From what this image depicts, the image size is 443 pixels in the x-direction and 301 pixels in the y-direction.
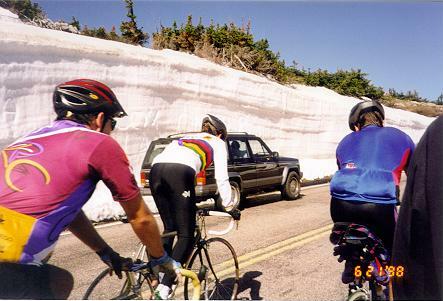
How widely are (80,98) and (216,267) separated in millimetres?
2908

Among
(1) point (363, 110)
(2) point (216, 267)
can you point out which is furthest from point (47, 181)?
(2) point (216, 267)

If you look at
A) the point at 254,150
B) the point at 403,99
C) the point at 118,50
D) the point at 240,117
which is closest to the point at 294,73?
the point at 403,99

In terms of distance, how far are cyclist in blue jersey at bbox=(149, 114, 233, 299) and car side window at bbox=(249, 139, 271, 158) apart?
22.8 feet

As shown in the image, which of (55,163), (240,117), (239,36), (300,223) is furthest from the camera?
(239,36)

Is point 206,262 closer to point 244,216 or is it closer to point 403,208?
point 403,208

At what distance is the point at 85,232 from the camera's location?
8.10 ft

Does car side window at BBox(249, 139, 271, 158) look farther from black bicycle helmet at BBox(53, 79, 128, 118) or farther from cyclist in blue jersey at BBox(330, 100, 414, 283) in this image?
black bicycle helmet at BBox(53, 79, 128, 118)

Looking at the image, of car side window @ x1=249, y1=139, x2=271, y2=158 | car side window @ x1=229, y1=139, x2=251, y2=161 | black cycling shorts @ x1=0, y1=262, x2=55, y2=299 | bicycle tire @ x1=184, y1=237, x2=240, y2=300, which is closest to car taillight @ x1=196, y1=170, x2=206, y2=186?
car side window @ x1=229, y1=139, x2=251, y2=161

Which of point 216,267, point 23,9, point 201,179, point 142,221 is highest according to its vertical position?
point 23,9

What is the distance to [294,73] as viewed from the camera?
27.9 meters

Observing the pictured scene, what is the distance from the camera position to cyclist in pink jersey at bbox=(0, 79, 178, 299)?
1.65m

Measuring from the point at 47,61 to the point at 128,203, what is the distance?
38.6 feet

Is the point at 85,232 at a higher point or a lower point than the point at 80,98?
lower

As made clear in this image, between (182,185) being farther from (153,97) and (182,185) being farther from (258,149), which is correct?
(153,97)
